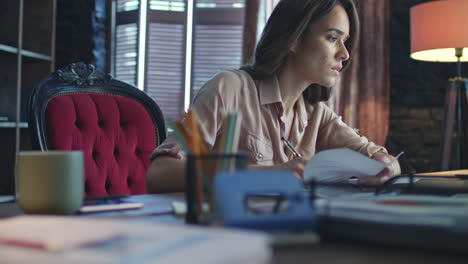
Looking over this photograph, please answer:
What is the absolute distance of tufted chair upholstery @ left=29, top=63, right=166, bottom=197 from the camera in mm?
1528

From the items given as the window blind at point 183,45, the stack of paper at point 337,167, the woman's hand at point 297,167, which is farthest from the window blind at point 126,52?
the stack of paper at point 337,167

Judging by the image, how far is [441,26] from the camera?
2840mm

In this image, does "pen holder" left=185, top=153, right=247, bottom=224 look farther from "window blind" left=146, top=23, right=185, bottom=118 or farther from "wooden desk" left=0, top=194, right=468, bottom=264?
"window blind" left=146, top=23, right=185, bottom=118

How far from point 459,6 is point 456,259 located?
2685 millimetres

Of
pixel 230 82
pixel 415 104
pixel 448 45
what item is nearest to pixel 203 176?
pixel 230 82

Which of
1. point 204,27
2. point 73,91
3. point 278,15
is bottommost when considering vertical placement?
point 73,91

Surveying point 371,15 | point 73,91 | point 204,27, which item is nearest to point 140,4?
point 204,27

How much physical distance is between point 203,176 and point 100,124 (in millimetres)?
1129

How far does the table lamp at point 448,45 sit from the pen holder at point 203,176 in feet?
8.43

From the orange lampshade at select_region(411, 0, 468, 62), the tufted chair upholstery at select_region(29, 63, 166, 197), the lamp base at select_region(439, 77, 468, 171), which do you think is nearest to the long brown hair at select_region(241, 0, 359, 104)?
the tufted chair upholstery at select_region(29, 63, 166, 197)

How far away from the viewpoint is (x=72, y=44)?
360 cm

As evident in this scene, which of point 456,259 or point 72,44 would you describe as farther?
point 72,44

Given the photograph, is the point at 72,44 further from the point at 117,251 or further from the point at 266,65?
the point at 117,251

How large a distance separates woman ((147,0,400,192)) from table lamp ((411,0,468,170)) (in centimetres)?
125
